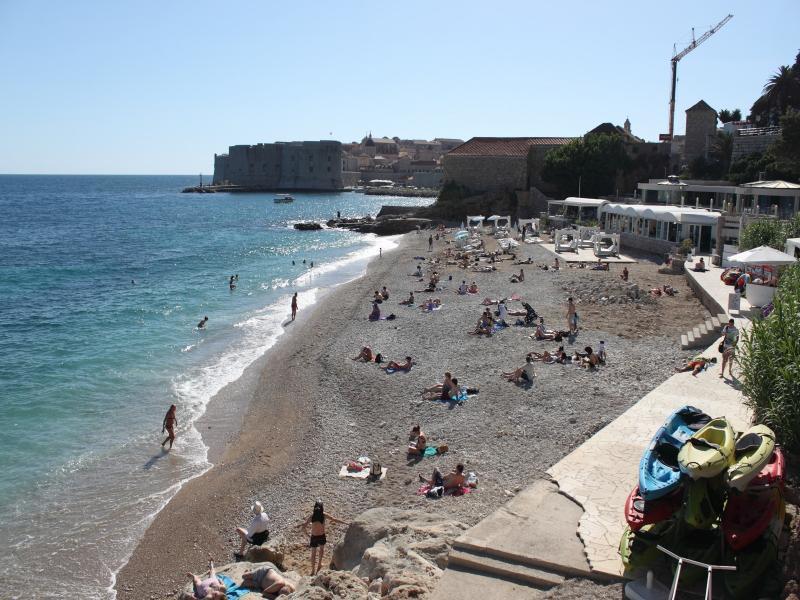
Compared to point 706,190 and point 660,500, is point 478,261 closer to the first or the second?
point 706,190

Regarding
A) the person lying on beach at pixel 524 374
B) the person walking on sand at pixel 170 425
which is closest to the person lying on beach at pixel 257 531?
the person walking on sand at pixel 170 425

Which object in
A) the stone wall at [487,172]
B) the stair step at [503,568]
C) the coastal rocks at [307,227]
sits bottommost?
the stair step at [503,568]

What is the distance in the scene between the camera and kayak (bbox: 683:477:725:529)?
226 inches

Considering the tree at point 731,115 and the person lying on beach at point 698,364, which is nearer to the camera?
the person lying on beach at point 698,364

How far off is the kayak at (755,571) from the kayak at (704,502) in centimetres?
30

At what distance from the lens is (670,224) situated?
3072 cm

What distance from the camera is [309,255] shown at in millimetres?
44594

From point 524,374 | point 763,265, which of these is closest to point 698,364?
point 524,374

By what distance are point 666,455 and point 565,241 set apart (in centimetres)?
2884

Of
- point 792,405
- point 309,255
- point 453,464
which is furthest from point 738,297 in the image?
point 309,255

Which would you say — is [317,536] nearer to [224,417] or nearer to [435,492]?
[435,492]

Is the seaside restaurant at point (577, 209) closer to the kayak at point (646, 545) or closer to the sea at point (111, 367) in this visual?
the sea at point (111, 367)

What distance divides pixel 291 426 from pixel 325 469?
2.57 metres

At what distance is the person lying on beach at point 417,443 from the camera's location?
38.5 ft
